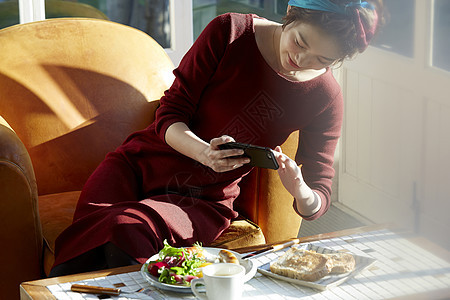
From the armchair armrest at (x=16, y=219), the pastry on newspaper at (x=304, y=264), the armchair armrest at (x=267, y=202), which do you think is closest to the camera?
the pastry on newspaper at (x=304, y=264)

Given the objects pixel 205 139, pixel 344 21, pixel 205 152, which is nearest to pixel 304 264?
pixel 205 152

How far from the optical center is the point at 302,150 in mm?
1391

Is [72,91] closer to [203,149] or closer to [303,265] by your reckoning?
[203,149]

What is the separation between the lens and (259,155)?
1.12m

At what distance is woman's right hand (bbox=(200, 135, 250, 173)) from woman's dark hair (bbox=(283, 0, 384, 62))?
0.27 meters

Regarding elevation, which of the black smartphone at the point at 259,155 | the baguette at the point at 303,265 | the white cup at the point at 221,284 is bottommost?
the baguette at the point at 303,265

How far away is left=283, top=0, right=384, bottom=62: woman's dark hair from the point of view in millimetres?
225

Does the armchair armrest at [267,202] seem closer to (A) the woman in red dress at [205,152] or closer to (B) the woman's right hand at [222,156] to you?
(A) the woman in red dress at [205,152]

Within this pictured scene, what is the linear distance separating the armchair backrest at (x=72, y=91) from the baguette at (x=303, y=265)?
0.84m

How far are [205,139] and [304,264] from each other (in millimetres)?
494

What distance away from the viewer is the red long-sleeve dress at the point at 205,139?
1.28 metres

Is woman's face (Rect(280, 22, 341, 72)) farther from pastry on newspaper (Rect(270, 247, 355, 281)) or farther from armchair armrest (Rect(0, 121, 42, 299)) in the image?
armchair armrest (Rect(0, 121, 42, 299))

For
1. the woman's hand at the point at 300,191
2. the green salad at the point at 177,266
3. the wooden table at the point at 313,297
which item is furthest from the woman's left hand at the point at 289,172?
the green salad at the point at 177,266

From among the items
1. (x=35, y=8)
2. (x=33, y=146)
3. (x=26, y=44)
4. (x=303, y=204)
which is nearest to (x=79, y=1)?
(x=35, y=8)
